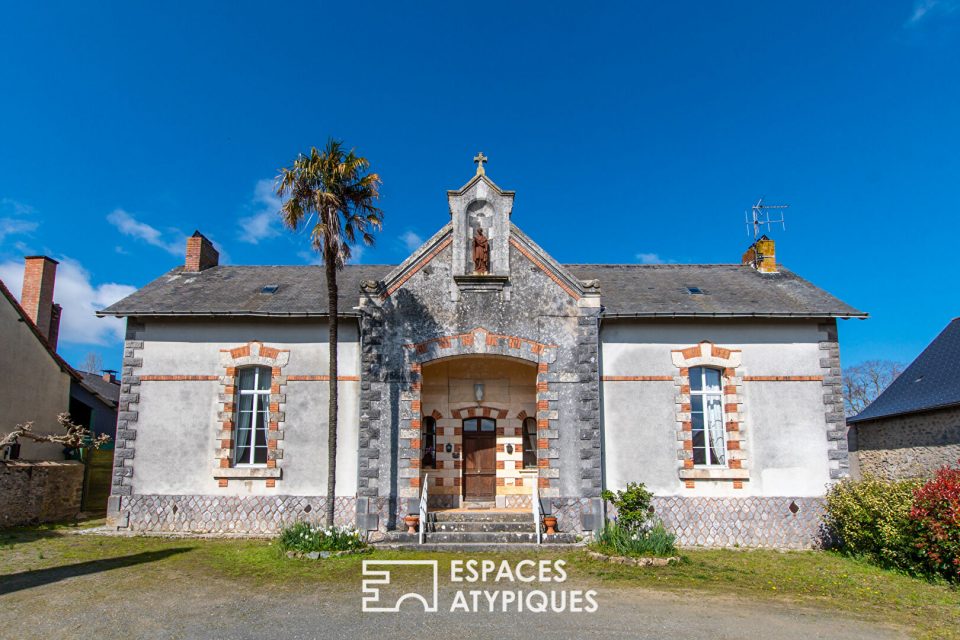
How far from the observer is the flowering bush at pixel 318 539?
11172mm

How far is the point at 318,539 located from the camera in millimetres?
11234

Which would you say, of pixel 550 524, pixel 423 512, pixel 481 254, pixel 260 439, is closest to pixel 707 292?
pixel 481 254

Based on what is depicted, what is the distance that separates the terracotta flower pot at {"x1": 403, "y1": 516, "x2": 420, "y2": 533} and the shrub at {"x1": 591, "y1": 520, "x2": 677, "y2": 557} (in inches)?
139

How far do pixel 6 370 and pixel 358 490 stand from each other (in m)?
10.3

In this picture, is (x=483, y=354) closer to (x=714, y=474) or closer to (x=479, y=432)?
(x=479, y=432)

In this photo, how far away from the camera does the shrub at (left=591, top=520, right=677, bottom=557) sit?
1095cm

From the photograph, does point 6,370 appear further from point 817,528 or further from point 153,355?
point 817,528

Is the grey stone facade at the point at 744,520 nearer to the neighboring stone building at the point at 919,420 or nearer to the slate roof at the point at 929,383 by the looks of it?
the neighboring stone building at the point at 919,420

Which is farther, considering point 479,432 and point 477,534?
point 479,432

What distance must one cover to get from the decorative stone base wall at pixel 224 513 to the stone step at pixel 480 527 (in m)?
2.19

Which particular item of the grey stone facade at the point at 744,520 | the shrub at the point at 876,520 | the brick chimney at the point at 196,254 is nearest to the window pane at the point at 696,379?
the grey stone facade at the point at 744,520

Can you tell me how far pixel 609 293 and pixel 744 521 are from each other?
6.06 m

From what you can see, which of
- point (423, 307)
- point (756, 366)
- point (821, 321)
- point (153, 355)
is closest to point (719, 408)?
point (756, 366)

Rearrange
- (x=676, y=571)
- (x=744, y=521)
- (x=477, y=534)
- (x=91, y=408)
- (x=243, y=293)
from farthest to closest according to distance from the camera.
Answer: (x=91, y=408) < (x=243, y=293) < (x=744, y=521) < (x=477, y=534) < (x=676, y=571)
